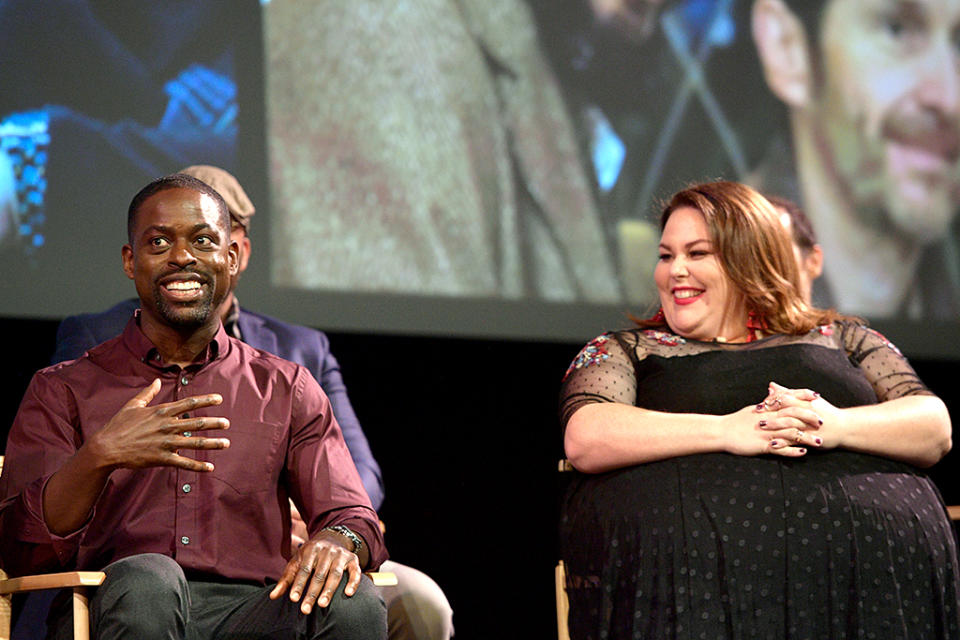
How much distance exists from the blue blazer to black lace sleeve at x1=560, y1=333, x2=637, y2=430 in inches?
26.7

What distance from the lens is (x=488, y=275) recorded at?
3.96 m

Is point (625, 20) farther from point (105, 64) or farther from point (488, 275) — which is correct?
point (105, 64)

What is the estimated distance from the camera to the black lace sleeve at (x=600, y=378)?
8.20ft

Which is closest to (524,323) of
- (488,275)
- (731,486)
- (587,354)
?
(488,275)

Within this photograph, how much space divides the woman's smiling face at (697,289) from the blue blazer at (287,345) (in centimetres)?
91

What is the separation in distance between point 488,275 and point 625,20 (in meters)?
1.08

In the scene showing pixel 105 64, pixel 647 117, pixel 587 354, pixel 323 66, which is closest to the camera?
pixel 587 354

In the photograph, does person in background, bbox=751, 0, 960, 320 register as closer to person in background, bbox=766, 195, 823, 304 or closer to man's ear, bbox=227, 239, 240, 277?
person in background, bbox=766, 195, 823, 304

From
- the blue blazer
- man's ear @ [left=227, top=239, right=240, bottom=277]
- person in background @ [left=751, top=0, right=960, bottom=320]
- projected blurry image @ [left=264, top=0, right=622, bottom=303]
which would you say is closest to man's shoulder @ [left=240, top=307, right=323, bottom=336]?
the blue blazer

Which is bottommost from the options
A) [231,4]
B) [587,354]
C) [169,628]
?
[169,628]

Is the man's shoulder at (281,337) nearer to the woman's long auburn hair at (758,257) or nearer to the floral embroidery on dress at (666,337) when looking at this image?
the floral embroidery on dress at (666,337)

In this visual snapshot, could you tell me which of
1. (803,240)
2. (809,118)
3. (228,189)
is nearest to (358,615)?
(228,189)

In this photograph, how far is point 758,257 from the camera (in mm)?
2637

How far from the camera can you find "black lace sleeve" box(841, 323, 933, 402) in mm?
2555
